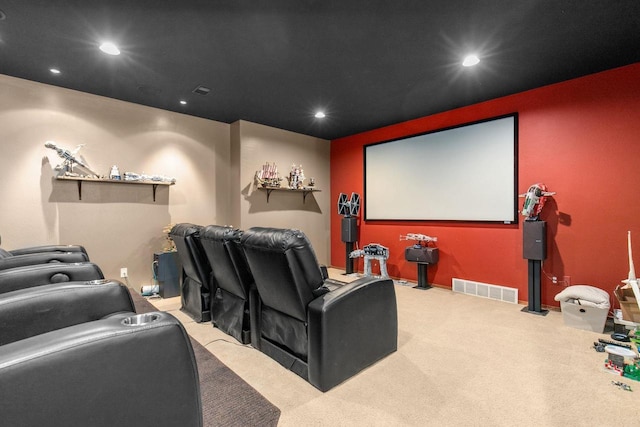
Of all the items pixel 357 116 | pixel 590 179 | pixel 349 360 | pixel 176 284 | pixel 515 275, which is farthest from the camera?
pixel 357 116

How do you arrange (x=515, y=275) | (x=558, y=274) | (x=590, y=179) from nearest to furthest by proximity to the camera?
(x=590, y=179)
(x=558, y=274)
(x=515, y=275)

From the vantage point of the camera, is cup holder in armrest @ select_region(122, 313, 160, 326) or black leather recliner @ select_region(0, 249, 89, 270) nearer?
cup holder in armrest @ select_region(122, 313, 160, 326)

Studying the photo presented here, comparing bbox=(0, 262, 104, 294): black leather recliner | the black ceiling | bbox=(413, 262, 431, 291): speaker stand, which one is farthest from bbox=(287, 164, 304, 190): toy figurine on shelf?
bbox=(0, 262, 104, 294): black leather recliner

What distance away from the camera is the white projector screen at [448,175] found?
13.4ft

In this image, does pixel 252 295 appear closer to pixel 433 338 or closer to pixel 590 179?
pixel 433 338

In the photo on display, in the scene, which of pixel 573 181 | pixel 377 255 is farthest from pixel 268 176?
pixel 573 181

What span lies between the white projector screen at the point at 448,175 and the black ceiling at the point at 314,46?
603mm

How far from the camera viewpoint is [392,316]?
2.50 meters

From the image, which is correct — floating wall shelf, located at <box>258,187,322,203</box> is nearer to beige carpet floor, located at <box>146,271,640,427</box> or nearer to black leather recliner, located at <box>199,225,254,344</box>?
black leather recliner, located at <box>199,225,254,344</box>

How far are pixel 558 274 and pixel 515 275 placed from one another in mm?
457

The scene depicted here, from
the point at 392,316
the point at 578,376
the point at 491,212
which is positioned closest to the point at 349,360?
the point at 392,316

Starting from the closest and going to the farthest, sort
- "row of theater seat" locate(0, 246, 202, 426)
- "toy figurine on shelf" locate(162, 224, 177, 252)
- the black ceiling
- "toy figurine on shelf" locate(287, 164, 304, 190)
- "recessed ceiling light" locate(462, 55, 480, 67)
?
1. "row of theater seat" locate(0, 246, 202, 426)
2. the black ceiling
3. "recessed ceiling light" locate(462, 55, 480, 67)
4. "toy figurine on shelf" locate(162, 224, 177, 252)
5. "toy figurine on shelf" locate(287, 164, 304, 190)

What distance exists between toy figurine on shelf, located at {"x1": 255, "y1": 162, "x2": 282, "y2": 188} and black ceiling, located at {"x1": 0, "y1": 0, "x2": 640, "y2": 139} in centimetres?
131

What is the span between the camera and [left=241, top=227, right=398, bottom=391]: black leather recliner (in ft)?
6.56
